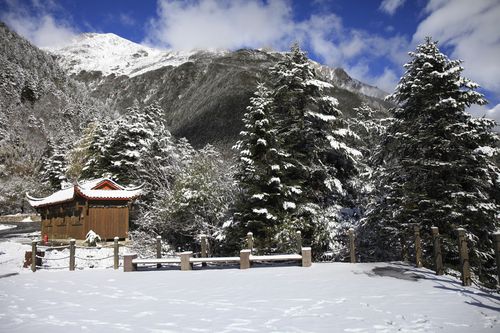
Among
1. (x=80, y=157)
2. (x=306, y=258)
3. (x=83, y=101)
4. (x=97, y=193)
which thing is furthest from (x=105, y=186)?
(x=83, y=101)

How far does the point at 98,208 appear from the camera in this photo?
26578 mm

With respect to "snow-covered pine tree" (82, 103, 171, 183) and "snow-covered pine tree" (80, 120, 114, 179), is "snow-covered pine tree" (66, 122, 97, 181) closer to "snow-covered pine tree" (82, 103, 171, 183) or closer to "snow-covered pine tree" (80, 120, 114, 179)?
"snow-covered pine tree" (80, 120, 114, 179)

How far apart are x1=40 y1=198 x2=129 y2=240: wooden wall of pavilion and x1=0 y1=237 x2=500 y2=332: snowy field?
13321 millimetres

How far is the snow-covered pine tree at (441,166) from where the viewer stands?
572 inches

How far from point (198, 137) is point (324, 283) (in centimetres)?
6343

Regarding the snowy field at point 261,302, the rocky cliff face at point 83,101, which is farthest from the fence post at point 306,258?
the rocky cliff face at point 83,101

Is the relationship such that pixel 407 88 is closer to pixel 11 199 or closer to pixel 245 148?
pixel 245 148

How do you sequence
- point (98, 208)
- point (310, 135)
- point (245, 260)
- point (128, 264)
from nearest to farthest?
point (245, 260)
point (128, 264)
point (310, 135)
point (98, 208)

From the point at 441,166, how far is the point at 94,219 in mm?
22092

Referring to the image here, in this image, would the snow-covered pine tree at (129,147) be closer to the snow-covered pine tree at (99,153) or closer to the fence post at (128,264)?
the snow-covered pine tree at (99,153)

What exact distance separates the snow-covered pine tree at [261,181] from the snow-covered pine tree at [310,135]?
79 centimetres

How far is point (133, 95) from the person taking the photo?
134 m

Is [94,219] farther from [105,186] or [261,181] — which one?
[261,181]

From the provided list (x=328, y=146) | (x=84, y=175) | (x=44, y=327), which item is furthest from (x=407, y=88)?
(x=84, y=175)
